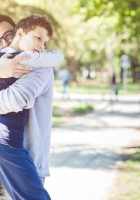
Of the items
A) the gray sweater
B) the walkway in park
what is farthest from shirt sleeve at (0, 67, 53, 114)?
the walkway in park

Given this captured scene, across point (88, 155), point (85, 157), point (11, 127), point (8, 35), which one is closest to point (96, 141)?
point (88, 155)

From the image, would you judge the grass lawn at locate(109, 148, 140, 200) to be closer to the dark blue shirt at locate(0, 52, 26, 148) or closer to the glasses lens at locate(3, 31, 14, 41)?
the glasses lens at locate(3, 31, 14, 41)

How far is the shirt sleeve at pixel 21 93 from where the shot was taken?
8.63 ft

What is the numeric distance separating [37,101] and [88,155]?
714cm

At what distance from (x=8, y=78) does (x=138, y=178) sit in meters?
5.04

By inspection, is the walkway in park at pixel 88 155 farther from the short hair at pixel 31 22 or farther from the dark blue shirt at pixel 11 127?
the short hair at pixel 31 22

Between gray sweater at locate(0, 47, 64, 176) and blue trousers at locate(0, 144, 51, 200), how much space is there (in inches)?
5.0

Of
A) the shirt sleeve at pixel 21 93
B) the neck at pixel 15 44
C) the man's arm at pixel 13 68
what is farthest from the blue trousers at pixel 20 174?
the neck at pixel 15 44

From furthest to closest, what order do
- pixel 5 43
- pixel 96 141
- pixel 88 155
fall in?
pixel 96 141 → pixel 88 155 → pixel 5 43

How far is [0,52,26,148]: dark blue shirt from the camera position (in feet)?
8.86

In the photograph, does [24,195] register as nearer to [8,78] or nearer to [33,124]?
[33,124]

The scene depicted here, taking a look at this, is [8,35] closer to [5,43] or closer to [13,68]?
[5,43]

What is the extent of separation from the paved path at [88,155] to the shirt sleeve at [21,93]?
366cm

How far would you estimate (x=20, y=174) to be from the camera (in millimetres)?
2678
